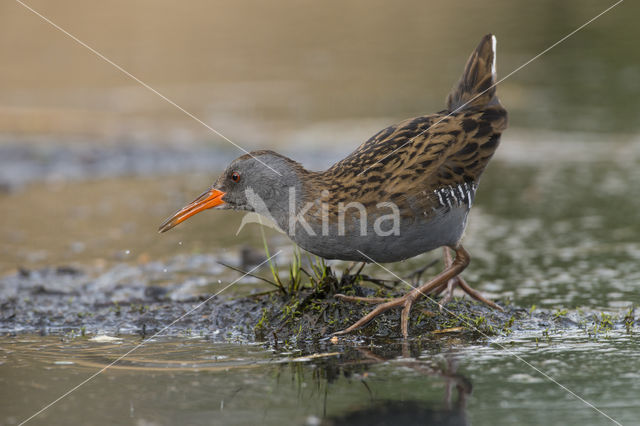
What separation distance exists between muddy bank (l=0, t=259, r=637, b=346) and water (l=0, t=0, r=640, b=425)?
0.44 ft

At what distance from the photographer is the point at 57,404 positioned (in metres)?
4.10

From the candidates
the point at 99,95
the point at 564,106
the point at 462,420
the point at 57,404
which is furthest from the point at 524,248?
the point at 99,95

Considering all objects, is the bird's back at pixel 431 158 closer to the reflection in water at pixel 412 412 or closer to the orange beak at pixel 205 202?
the orange beak at pixel 205 202

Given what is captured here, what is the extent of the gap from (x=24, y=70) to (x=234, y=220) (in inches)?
428

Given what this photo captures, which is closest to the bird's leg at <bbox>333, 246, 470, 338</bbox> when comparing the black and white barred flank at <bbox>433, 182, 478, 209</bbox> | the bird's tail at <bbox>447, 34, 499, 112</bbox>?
the black and white barred flank at <bbox>433, 182, 478, 209</bbox>

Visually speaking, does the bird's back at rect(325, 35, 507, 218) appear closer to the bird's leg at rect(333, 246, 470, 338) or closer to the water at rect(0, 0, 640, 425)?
the bird's leg at rect(333, 246, 470, 338)

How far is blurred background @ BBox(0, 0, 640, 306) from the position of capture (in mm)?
9023

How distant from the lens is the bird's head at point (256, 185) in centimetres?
530

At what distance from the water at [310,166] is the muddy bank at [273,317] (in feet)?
0.44

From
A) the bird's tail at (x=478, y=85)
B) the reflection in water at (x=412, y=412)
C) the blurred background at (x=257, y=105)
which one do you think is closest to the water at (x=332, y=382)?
the reflection in water at (x=412, y=412)

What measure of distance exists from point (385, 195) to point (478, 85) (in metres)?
1.48

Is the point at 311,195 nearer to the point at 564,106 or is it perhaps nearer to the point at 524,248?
the point at 524,248

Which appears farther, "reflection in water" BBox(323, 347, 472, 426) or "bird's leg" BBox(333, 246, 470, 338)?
"bird's leg" BBox(333, 246, 470, 338)

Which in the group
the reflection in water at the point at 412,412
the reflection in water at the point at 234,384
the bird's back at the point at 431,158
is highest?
the bird's back at the point at 431,158
